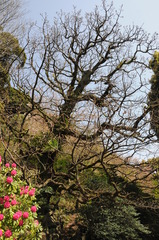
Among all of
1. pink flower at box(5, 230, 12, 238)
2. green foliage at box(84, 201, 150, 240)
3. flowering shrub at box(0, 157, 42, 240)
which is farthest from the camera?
green foliage at box(84, 201, 150, 240)

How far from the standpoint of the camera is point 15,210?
3959 millimetres

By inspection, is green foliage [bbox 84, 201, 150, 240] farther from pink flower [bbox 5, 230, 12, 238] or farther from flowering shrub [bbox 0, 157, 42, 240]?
pink flower [bbox 5, 230, 12, 238]

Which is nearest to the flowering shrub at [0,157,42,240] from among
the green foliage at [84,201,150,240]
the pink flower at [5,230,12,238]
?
the pink flower at [5,230,12,238]

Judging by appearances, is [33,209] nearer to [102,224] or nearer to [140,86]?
[102,224]

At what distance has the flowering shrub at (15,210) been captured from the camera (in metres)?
→ 3.70

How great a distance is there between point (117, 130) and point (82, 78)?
4356 millimetres

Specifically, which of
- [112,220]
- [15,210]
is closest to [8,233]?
[15,210]

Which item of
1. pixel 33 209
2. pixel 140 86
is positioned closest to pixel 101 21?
pixel 140 86

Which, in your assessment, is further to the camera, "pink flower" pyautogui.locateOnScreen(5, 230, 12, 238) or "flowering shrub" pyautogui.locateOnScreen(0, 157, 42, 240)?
"flowering shrub" pyautogui.locateOnScreen(0, 157, 42, 240)

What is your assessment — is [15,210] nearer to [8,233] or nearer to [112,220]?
[8,233]

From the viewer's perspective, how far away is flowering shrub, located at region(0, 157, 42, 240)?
3699 mm

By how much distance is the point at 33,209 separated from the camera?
3947mm

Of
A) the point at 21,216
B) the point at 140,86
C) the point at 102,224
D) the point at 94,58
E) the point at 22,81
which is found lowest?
the point at 21,216

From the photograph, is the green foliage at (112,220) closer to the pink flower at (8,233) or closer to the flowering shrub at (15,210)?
the flowering shrub at (15,210)
